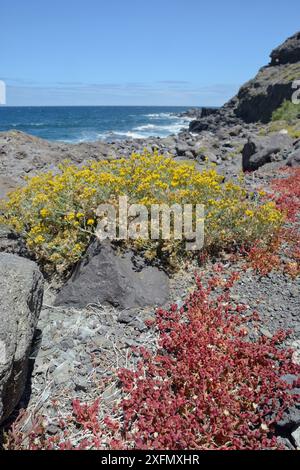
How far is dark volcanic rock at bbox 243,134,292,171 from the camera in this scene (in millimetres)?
18844

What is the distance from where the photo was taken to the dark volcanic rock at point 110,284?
576 cm

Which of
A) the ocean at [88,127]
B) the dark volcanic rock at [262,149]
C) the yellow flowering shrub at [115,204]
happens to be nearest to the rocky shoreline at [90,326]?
the yellow flowering shrub at [115,204]

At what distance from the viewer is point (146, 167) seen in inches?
306

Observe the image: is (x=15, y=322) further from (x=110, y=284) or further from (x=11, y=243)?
(x=11, y=243)

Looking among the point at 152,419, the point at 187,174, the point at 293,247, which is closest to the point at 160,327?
the point at 152,419

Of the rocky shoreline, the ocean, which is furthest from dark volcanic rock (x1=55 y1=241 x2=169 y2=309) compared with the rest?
the ocean

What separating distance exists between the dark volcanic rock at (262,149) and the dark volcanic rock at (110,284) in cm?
1427

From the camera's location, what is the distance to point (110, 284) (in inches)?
228

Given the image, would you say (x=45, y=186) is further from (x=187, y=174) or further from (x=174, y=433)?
(x=174, y=433)

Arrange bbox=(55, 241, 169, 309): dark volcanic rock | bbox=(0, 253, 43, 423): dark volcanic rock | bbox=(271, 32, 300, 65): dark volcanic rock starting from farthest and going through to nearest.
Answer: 1. bbox=(271, 32, 300, 65): dark volcanic rock
2. bbox=(55, 241, 169, 309): dark volcanic rock
3. bbox=(0, 253, 43, 423): dark volcanic rock

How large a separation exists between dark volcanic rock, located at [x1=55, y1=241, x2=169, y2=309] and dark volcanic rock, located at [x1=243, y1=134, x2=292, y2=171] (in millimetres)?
14267

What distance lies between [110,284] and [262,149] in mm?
15506

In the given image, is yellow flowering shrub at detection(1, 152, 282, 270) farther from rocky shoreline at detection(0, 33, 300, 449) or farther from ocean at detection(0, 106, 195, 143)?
ocean at detection(0, 106, 195, 143)

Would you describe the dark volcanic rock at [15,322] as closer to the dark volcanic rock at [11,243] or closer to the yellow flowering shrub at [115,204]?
the yellow flowering shrub at [115,204]
